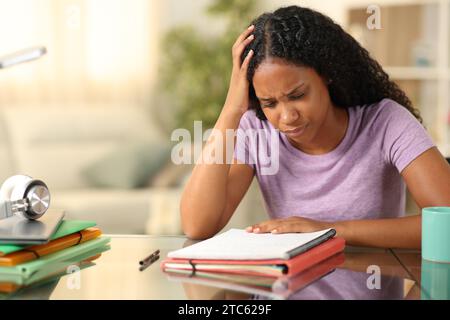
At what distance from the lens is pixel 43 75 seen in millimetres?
4410

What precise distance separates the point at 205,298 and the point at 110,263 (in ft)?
0.84

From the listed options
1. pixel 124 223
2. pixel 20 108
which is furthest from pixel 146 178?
pixel 20 108

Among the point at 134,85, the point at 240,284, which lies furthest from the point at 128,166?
the point at 240,284

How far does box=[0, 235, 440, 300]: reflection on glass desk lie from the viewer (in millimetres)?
883

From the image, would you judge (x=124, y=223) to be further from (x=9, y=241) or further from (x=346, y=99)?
(x=9, y=241)

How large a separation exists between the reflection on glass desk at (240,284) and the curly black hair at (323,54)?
0.43 m

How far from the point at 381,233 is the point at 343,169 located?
290mm

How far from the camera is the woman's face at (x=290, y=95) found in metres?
1.29

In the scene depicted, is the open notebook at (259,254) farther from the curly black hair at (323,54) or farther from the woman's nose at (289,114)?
the curly black hair at (323,54)

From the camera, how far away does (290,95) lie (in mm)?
1291

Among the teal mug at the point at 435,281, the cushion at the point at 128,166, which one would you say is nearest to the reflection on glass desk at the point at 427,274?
the teal mug at the point at 435,281

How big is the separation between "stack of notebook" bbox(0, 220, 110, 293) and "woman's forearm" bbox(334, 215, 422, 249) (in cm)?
42

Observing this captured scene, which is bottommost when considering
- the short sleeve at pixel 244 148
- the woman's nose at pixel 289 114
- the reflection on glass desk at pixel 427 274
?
the reflection on glass desk at pixel 427 274

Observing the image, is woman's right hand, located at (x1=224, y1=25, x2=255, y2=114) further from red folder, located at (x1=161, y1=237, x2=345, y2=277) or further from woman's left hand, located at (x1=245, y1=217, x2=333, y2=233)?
red folder, located at (x1=161, y1=237, x2=345, y2=277)
